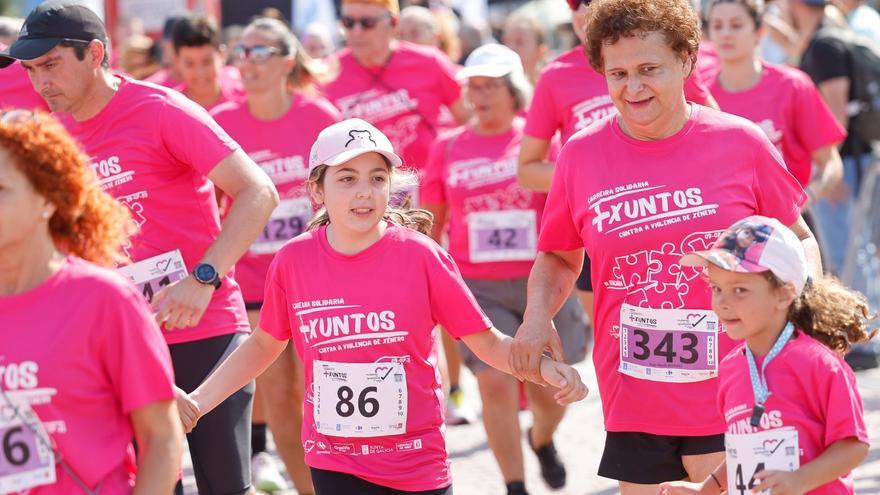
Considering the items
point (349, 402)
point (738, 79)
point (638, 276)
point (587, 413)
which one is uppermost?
point (738, 79)

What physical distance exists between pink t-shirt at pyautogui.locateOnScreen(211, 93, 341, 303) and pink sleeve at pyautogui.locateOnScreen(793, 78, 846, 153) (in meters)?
2.45

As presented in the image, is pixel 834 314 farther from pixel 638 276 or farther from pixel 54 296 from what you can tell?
pixel 54 296

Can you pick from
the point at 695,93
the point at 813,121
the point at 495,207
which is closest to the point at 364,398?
the point at 695,93

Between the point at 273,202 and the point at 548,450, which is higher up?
the point at 273,202

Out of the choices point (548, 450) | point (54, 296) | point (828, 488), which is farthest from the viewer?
point (548, 450)

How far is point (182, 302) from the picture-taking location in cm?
498

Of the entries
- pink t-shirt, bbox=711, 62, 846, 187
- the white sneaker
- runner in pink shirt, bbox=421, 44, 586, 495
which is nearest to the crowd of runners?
pink t-shirt, bbox=711, 62, 846, 187

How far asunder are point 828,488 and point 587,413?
5465 mm

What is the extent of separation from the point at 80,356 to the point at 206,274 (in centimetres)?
156

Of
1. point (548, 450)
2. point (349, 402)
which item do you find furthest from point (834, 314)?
point (548, 450)

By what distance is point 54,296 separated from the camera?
353 centimetres

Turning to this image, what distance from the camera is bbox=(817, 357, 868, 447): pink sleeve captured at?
13.0 feet

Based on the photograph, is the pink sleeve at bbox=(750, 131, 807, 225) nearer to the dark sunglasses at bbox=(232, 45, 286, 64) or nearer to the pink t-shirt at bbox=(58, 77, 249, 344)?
the pink t-shirt at bbox=(58, 77, 249, 344)

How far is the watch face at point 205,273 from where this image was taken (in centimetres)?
505
